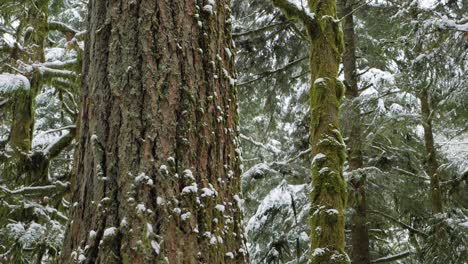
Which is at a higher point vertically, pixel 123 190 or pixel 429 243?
pixel 429 243

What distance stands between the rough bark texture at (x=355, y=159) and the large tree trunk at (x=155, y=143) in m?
4.16

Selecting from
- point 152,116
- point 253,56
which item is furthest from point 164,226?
point 253,56

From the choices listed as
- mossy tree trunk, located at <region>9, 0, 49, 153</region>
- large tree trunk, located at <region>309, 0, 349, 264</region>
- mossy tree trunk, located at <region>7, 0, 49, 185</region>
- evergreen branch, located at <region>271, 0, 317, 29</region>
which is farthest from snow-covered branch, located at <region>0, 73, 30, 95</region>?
large tree trunk, located at <region>309, 0, 349, 264</region>

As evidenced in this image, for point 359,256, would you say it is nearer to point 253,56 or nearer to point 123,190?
point 253,56

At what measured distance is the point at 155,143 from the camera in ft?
4.53

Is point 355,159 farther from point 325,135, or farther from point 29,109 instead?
point 29,109

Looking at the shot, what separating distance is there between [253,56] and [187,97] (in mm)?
5745

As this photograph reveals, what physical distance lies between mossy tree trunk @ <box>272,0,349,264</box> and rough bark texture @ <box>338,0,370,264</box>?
113cm

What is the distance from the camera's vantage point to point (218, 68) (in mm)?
1631

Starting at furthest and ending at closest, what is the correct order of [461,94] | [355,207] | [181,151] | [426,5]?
[355,207] → [426,5] → [461,94] → [181,151]

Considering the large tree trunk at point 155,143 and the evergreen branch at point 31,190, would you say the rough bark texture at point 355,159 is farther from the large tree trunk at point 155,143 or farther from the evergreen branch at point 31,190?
the large tree trunk at point 155,143

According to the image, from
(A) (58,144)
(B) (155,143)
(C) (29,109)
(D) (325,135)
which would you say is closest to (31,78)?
(A) (58,144)

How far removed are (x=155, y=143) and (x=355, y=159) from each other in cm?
565

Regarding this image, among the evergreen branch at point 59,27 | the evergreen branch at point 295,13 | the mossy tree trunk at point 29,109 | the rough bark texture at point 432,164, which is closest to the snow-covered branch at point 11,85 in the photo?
the mossy tree trunk at point 29,109
